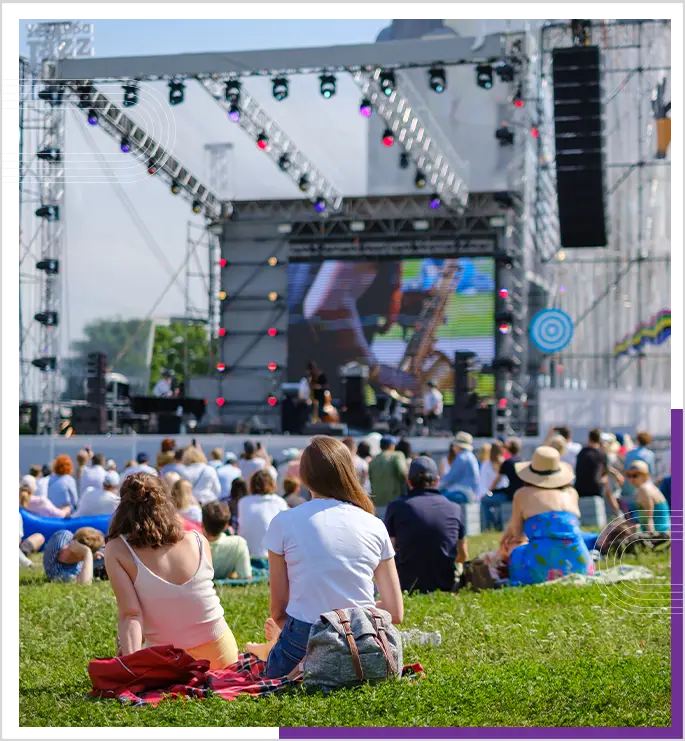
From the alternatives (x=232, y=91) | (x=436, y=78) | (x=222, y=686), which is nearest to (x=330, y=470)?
(x=222, y=686)

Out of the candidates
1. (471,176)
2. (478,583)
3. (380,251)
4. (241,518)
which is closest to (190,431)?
(380,251)

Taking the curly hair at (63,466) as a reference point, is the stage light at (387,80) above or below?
above

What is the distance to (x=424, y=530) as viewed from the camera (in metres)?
6.88

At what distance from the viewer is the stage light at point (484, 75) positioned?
15570 mm

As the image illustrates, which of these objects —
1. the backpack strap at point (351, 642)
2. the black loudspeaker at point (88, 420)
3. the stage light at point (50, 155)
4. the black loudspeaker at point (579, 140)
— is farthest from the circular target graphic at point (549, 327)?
the backpack strap at point (351, 642)

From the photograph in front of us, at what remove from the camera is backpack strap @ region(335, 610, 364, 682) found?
405cm

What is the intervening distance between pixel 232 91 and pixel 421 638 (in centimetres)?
1190

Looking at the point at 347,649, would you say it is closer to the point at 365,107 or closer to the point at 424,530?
the point at 424,530

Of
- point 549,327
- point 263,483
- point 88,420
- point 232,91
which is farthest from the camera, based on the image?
point 88,420

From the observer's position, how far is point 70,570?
8164 mm

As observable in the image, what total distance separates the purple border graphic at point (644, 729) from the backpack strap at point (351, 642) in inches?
14.7

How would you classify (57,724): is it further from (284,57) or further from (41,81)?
(284,57)

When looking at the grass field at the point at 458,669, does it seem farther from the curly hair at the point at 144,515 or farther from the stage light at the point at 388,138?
the stage light at the point at 388,138

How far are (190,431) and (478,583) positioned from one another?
49.4ft
